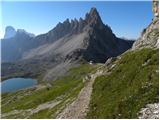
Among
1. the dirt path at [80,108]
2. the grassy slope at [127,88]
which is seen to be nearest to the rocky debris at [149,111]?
the grassy slope at [127,88]

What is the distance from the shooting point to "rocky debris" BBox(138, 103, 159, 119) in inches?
1219

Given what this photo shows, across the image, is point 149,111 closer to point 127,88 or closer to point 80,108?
point 127,88

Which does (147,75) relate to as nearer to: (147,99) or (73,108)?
(147,99)

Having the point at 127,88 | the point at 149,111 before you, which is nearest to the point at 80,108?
the point at 127,88

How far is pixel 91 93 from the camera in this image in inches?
1844

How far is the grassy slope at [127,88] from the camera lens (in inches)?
1383

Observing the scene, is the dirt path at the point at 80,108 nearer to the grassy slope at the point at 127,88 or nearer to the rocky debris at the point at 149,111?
the grassy slope at the point at 127,88

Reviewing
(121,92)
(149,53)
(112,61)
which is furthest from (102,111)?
(112,61)

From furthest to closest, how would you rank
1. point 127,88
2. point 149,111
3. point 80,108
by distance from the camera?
point 80,108 < point 127,88 < point 149,111

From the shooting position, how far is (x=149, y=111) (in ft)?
106

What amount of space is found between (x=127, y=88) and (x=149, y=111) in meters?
8.41

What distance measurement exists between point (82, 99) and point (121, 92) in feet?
31.3

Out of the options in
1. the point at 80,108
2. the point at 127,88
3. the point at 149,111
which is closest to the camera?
the point at 149,111

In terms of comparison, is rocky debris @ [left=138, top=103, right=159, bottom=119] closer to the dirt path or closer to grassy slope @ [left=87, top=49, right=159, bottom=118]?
grassy slope @ [left=87, top=49, right=159, bottom=118]
